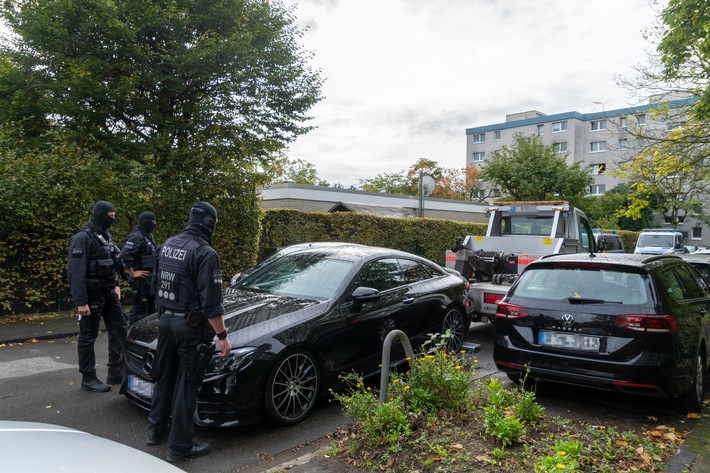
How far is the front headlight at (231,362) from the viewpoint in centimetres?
406

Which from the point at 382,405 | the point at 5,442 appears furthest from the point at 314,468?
the point at 5,442

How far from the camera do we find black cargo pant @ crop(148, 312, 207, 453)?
149 inches

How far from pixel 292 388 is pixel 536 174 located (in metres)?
27.2

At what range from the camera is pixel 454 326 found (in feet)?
22.5

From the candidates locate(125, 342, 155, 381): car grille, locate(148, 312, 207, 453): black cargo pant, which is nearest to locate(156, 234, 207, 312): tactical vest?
locate(148, 312, 207, 453): black cargo pant

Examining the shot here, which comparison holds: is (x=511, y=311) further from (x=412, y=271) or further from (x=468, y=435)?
(x=468, y=435)

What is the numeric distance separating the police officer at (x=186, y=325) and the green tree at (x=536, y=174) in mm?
27197

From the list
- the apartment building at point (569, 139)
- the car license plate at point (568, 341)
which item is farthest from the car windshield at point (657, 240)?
the car license plate at point (568, 341)

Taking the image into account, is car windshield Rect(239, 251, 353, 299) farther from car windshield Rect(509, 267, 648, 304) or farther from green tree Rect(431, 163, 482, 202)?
green tree Rect(431, 163, 482, 202)

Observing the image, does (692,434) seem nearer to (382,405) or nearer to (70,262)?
(382,405)

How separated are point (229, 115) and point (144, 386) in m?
9.18

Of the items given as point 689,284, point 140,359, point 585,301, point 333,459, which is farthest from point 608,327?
A: point 140,359

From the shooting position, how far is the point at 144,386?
14.4ft

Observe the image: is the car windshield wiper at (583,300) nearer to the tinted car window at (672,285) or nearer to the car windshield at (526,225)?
the tinted car window at (672,285)
